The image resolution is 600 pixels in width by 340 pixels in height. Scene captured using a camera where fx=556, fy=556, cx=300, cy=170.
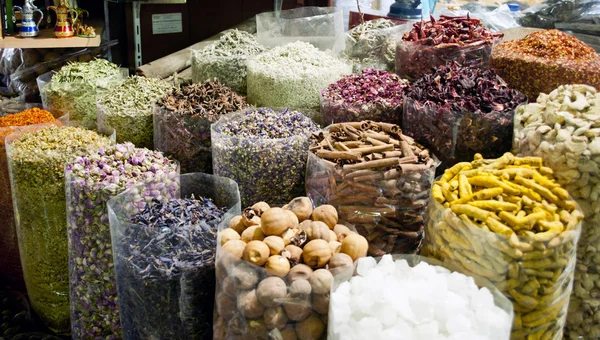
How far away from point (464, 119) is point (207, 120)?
0.82m

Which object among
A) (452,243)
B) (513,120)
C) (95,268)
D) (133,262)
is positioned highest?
(513,120)

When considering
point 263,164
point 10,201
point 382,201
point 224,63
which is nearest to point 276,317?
point 382,201

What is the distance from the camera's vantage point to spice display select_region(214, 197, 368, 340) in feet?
3.77

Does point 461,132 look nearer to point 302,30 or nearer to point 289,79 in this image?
point 289,79

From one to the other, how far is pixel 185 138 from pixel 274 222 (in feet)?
2.44

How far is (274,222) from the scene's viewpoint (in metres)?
1.25

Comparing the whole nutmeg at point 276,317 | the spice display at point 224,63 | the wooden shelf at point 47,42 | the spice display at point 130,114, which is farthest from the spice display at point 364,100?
the wooden shelf at point 47,42

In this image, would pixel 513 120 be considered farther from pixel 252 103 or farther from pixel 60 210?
pixel 60 210

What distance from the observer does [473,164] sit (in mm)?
1417

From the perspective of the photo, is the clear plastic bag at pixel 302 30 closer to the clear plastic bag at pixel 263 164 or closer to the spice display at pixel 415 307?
the clear plastic bag at pixel 263 164

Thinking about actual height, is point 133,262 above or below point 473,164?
below

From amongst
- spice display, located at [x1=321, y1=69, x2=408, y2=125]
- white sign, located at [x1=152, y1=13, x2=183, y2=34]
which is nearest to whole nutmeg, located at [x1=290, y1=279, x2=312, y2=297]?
spice display, located at [x1=321, y1=69, x2=408, y2=125]

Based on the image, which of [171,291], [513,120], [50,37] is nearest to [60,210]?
[171,291]

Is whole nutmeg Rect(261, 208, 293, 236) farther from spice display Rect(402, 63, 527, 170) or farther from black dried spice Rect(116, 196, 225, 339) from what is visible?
spice display Rect(402, 63, 527, 170)
